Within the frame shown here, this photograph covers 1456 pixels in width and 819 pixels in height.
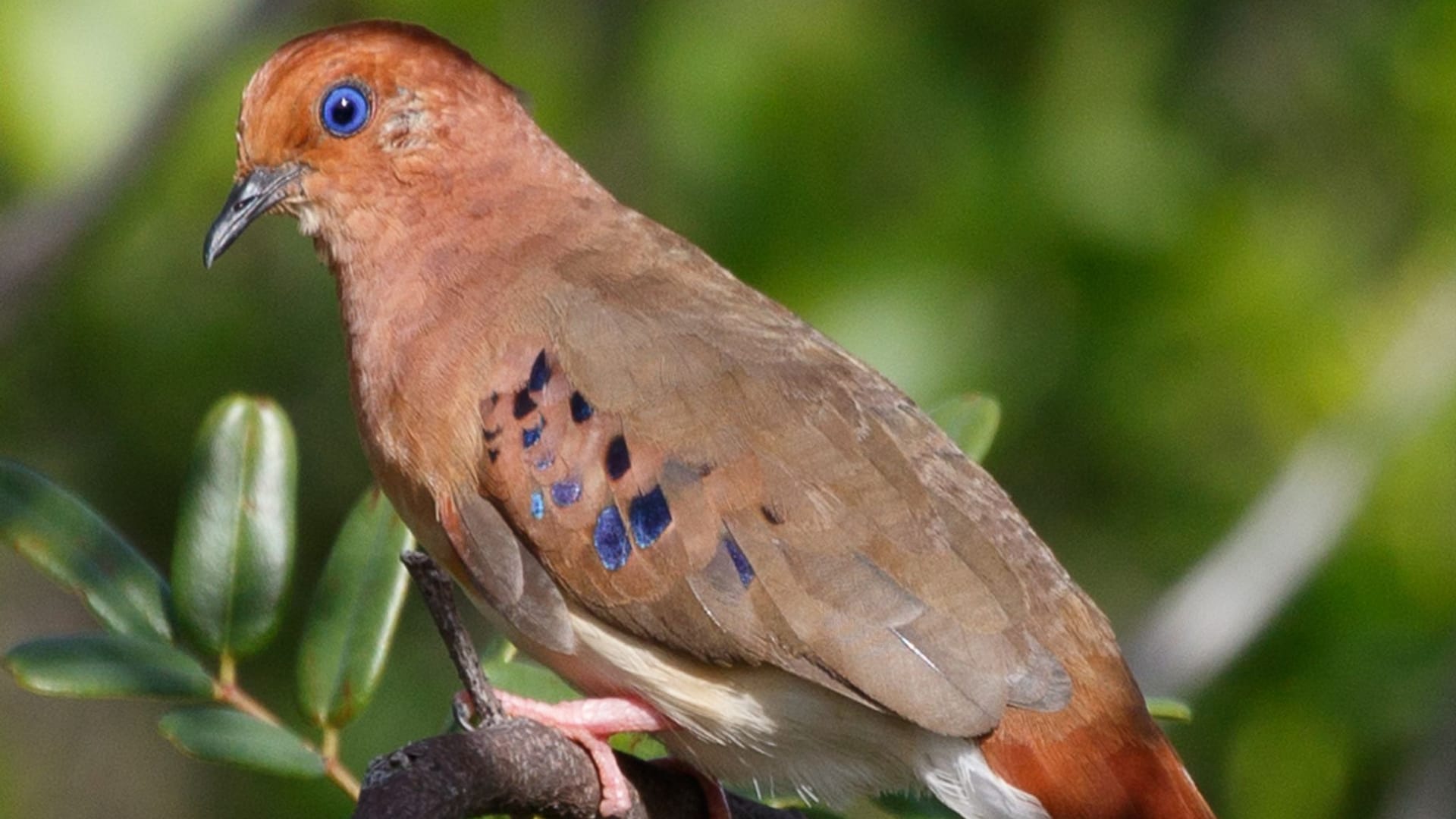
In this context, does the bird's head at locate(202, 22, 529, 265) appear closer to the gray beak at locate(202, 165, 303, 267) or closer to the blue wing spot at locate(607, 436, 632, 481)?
the gray beak at locate(202, 165, 303, 267)

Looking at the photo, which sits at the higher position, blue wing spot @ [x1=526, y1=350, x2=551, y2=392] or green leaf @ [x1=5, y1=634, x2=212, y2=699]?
blue wing spot @ [x1=526, y1=350, x2=551, y2=392]

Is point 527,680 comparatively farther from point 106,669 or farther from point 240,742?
point 106,669

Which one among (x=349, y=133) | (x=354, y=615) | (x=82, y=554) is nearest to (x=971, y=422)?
(x=354, y=615)

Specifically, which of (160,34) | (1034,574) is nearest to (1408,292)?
(1034,574)

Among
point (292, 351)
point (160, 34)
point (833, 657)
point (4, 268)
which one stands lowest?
point (292, 351)

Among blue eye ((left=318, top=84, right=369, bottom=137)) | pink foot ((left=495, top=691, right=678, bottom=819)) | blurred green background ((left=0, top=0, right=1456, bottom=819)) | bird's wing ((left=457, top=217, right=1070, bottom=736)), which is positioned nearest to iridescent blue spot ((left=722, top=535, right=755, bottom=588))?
bird's wing ((left=457, top=217, right=1070, bottom=736))

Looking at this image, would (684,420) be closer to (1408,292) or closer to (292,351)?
(1408,292)
